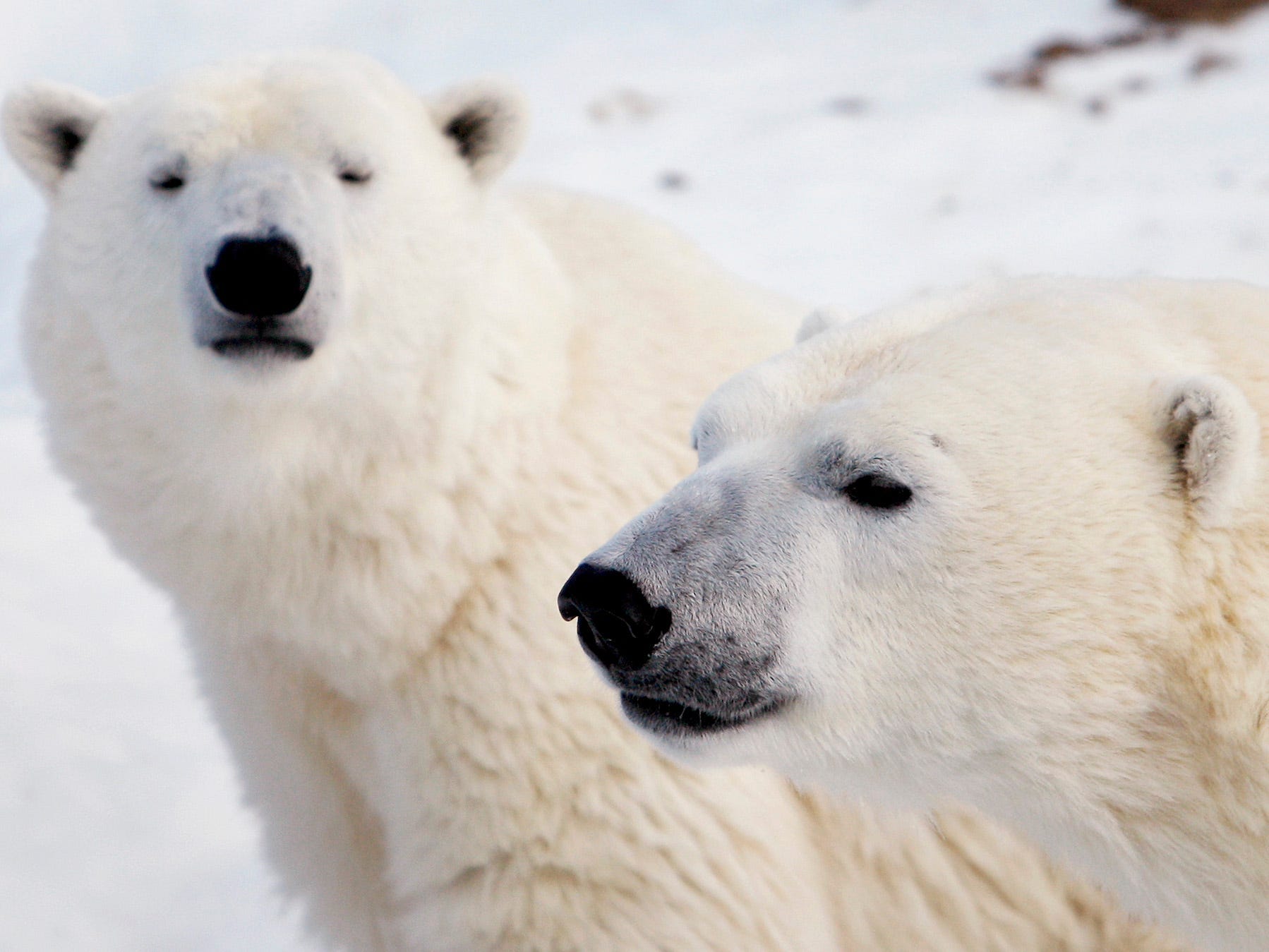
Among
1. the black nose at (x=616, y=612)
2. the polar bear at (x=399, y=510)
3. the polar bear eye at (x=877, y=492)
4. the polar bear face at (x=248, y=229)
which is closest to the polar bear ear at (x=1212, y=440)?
the polar bear eye at (x=877, y=492)

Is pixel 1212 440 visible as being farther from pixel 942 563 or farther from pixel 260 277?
pixel 260 277

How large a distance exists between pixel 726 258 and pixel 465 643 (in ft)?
12.4

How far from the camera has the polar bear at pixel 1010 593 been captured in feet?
5.05

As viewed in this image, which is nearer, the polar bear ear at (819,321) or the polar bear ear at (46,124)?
the polar bear ear at (819,321)

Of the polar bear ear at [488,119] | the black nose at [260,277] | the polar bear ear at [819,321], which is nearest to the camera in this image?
the polar bear ear at [819,321]

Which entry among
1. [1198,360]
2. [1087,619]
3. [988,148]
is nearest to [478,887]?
[1087,619]

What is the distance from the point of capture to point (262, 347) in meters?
2.18

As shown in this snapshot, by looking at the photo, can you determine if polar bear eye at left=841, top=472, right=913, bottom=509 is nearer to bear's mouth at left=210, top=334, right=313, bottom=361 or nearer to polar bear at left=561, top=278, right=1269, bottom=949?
polar bear at left=561, top=278, right=1269, bottom=949

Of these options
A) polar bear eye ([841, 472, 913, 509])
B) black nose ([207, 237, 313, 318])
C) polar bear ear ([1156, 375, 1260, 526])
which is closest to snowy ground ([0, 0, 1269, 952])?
black nose ([207, 237, 313, 318])

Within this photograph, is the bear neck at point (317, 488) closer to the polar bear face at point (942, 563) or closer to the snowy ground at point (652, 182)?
the polar bear face at point (942, 563)

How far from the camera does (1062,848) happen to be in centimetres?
175

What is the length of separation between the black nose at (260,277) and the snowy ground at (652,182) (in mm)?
1563

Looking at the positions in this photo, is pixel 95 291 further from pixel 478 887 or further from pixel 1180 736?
pixel 1180 736

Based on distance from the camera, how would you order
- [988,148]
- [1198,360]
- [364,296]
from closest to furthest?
1. [1198,360]
2. [364,296]
3. [988,148]
